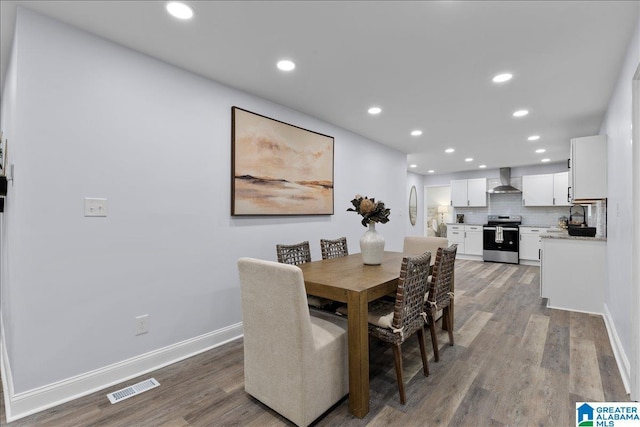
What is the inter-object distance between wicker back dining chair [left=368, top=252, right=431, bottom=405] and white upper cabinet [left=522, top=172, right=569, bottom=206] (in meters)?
6.60

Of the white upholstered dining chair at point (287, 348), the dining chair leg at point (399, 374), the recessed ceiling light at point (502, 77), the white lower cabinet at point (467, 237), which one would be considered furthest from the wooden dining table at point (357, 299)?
the white lower cabinet at point (467, 237)

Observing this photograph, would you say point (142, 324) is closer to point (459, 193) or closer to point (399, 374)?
point (399, 374)

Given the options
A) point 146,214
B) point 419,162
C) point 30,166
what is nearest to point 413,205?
point 419,162

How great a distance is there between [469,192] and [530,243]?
74.2 inches

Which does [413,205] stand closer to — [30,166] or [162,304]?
[162,304]

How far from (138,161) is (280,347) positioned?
1738 millimetres

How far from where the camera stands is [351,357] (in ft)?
6.06

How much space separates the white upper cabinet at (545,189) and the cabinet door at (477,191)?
85 centimetres

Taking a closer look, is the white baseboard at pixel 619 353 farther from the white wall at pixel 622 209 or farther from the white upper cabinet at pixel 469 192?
the white upper cabinet at pixel 469 192

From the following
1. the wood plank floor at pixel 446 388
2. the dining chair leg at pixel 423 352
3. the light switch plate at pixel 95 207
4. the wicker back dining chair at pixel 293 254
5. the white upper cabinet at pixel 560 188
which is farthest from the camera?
the white upper cabinet at pixel 560 188

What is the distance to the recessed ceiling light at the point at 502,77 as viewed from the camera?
270 cm

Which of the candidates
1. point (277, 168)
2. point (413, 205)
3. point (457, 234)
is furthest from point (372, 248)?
point (413, 205)

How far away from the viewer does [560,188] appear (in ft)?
22.7

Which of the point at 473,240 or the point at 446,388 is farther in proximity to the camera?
the point at 473,240
